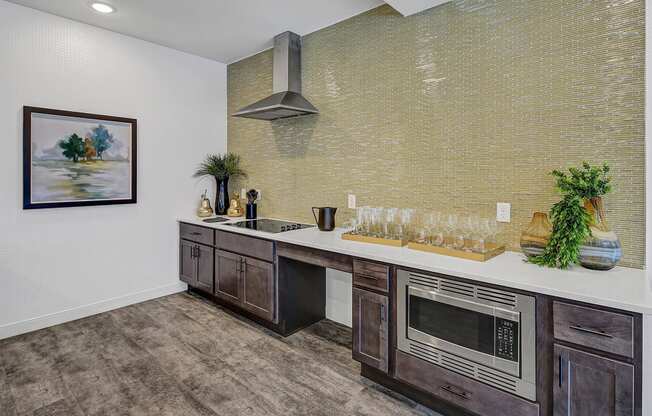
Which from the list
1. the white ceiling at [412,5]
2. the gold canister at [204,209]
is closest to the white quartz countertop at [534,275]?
the white ceiling at [412,5]

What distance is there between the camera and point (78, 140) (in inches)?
128

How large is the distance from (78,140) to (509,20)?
3.61 m

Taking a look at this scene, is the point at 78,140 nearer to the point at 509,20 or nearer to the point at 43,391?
the point at 43,391

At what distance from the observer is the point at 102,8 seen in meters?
2.97

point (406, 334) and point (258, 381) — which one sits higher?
point (406, 334)

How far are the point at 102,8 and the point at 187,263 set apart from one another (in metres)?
2.50

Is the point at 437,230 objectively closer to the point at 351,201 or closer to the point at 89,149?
the point at 351,201

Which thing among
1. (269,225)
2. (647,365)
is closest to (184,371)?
(269,225)

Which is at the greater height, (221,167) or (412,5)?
(412,5)

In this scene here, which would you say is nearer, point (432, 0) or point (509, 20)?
point (509, 20)

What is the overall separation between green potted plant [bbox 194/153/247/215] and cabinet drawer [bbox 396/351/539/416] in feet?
9.28

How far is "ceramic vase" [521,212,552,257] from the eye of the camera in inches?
76.9

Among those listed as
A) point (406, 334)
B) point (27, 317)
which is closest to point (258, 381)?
point (406, 334)

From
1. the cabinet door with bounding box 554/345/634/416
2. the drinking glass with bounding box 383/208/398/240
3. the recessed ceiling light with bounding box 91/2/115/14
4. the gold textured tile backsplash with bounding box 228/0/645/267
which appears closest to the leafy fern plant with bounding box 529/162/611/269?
the gold textured tile backsplash with bounding box 228/0/645/267
